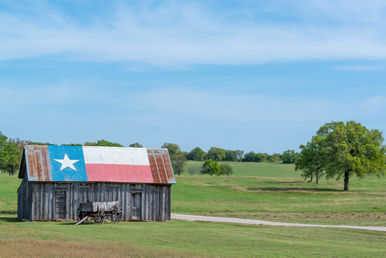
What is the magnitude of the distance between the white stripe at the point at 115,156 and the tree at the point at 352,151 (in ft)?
145

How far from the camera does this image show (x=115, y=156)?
47125 mm

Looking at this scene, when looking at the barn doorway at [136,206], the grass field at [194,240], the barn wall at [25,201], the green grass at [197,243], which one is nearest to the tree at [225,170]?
the grass field at [194,240]

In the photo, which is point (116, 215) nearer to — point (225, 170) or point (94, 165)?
point (94, 165)

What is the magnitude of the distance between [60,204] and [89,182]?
107 inches

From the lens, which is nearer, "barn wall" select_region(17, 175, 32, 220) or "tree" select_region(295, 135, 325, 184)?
"barn wall" select_region(17, 175, 32, 220)

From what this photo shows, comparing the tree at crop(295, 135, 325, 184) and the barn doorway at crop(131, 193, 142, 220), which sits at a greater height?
the tree at crop(295, 135, 325, 184)

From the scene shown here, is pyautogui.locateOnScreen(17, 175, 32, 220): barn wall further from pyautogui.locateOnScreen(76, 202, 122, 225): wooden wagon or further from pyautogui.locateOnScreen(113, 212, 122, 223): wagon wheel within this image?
pyautogui.locateOnScreen(113, 212, 122, 223): wagon wheel

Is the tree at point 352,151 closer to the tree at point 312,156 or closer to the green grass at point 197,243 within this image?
the tree at point 312,156

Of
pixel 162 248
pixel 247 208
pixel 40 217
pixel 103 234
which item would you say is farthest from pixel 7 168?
pixel 162 248

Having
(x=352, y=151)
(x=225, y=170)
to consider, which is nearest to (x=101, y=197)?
(x=352, y=151)

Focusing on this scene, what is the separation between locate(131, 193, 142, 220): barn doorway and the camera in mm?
44656

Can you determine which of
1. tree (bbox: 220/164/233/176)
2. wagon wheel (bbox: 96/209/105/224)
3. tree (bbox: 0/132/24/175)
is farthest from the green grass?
tree (bbox: 220/164/233/176)

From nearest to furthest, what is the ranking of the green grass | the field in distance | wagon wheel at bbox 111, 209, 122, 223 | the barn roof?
the green grass
wagon wheel at bbox 111, 209, 122, 223
the barn roof
the field in distance

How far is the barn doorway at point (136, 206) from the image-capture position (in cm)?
4466
